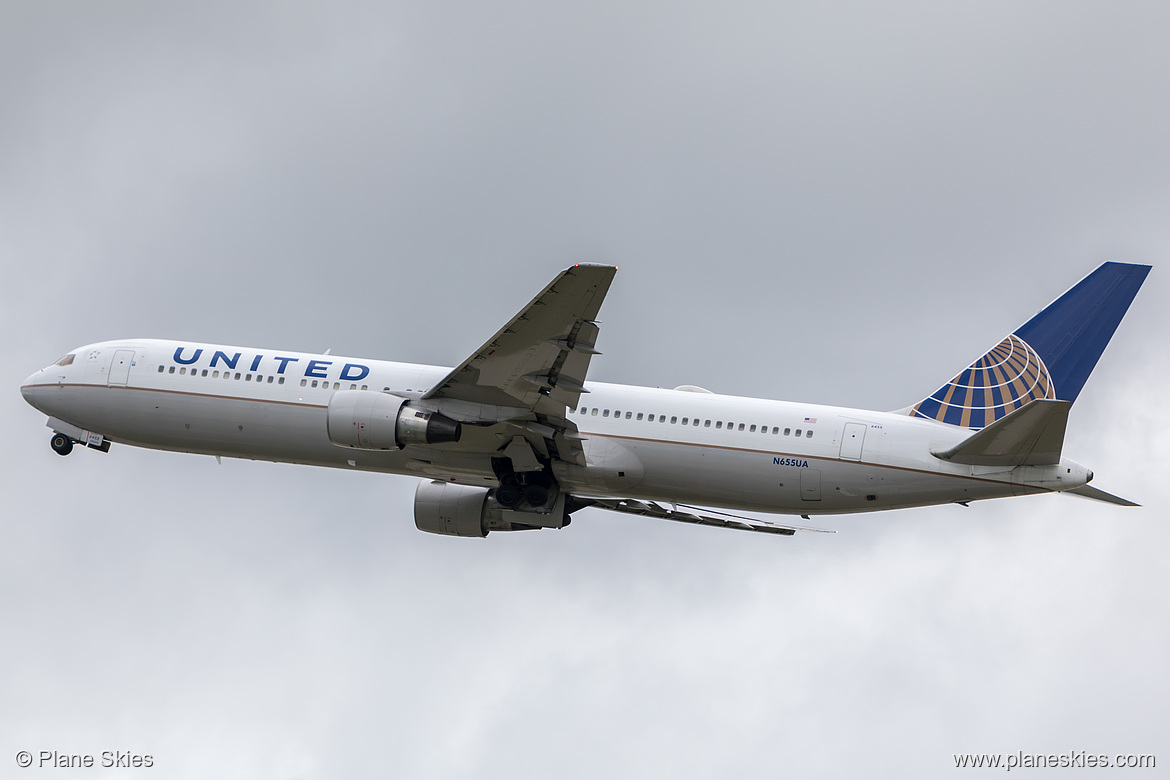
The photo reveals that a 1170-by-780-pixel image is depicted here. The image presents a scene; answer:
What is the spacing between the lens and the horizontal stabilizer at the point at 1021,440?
29203 mm

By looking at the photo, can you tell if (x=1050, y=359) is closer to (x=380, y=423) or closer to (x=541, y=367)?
(x=541, y=367)

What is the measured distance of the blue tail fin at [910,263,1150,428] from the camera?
33.7 meters

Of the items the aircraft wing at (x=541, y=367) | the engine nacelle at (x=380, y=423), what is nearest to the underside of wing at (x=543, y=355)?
the aircraft wing at (x=541, y=367)

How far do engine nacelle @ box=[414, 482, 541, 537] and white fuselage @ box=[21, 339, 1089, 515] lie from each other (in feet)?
7.61

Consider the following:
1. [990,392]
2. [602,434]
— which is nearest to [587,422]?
[602,434]

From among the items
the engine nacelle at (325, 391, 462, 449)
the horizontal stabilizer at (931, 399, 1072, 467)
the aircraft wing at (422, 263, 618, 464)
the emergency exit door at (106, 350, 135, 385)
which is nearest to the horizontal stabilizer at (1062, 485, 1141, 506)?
the horizontal stabilizer at (931, 399, 1072, 467)

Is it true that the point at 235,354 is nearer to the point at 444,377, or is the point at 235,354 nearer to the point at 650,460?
the point at 444,377

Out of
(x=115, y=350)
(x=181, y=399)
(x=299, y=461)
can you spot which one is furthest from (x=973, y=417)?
(x=115, y=350)

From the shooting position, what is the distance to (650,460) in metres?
34.0

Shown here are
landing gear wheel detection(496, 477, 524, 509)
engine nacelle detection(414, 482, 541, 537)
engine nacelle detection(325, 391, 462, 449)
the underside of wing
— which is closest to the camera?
the underside of wing

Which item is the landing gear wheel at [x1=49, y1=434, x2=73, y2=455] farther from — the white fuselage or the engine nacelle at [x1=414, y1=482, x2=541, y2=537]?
the engine nacelle at [x1=414, y1=482, x2=541, y2=537]

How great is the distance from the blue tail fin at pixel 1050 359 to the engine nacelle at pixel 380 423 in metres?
13.2

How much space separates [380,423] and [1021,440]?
16.1 metres

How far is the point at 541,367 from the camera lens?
3191cm
